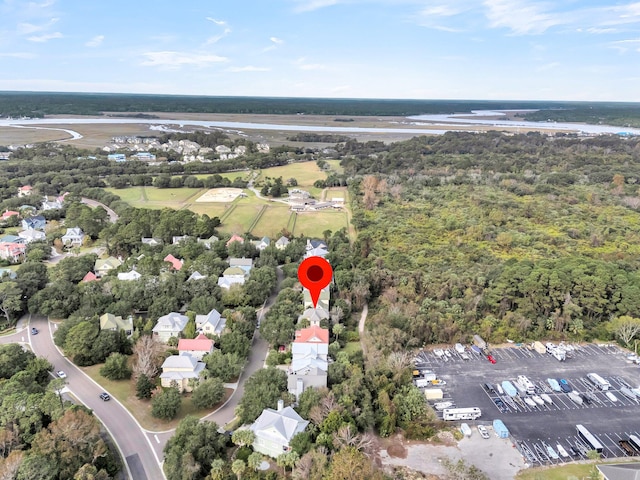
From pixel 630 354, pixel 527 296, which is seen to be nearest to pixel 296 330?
pixel 527 296

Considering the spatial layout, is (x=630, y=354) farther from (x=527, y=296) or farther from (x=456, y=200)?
(x=456, y=200)

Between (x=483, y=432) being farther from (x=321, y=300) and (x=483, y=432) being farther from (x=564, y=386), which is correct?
(x=321, y=300)

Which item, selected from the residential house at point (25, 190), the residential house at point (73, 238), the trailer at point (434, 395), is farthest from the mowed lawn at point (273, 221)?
the residential house at point (25, 190)

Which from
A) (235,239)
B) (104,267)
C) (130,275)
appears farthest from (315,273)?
(235,239)

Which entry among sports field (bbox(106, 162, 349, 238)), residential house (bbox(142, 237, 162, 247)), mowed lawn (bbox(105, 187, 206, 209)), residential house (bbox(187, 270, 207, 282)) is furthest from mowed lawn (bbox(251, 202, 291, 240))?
residential house (bbox(187, 270, 207, 282))

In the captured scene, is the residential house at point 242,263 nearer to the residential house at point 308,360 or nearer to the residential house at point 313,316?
the residential house at point 313,316

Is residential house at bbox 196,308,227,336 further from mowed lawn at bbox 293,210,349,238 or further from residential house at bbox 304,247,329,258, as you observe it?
mowed lawn at bbox 293,210,349,238
